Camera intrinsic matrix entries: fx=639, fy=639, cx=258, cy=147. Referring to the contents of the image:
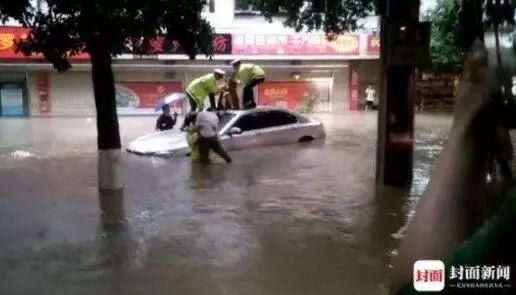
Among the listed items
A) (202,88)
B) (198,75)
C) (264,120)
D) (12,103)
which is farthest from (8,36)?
(264,120)

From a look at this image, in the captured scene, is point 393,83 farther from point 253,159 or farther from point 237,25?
point 237,25

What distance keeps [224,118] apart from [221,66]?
12.4m

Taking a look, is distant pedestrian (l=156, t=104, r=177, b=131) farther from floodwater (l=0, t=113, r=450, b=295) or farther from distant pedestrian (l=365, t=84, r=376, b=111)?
distant pedestrian (l=365, t=84, r=376, b=111)

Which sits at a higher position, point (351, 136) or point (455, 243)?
point (455, 243)

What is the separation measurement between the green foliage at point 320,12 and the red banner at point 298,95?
12625 mm

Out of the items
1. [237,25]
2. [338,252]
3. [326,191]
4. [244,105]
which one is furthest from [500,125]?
[237,25]

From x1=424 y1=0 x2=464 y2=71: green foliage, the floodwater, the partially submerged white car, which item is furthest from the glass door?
x1=424 y1=0 x2=464 y2=71: green foliage

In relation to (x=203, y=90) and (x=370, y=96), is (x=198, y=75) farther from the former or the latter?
(x=203, y=90)

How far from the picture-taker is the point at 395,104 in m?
9.78

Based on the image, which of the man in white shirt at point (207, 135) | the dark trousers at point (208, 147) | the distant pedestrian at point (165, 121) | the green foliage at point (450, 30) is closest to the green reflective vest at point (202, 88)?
the distant pedestrian at point (165, 121)

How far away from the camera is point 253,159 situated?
13391mm

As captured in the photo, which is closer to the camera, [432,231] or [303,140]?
[432,231]

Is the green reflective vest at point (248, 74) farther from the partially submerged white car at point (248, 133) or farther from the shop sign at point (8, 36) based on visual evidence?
the shop sign at point (8, 36)

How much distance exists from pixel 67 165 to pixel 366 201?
670 centimetres
